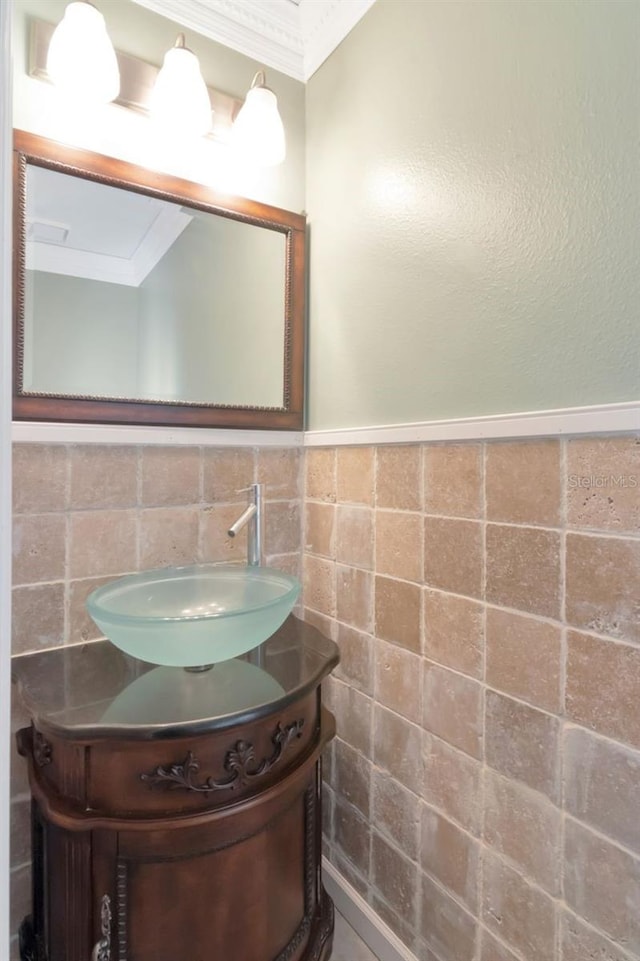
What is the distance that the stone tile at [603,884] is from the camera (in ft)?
2.31

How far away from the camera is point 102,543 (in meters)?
1.16

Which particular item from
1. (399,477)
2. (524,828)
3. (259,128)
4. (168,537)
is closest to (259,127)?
(259,128)

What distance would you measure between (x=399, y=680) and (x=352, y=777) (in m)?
0.35

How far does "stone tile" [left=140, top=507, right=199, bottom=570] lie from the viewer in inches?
47.7

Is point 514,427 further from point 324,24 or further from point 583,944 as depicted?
point 324,24

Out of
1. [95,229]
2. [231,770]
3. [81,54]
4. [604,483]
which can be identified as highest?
[81,54]

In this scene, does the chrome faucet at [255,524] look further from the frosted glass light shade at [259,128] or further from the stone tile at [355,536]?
the frosted glass light shade at [259,128]

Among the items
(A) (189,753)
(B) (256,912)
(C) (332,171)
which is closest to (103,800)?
(A) (189,753)

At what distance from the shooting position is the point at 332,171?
1326mm

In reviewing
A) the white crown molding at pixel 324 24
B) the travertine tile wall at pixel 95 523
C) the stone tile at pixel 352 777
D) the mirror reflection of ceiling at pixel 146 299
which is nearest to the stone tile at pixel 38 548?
the travertine tile wall at pixel 95 523

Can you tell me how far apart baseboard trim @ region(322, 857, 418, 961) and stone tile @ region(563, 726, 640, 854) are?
2.15 ft

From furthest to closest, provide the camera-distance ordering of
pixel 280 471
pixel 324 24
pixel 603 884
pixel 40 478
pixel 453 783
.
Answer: pixel 280 471, pixel 324 24, pixel 40 478, pixel 453 783, pixel 603 884

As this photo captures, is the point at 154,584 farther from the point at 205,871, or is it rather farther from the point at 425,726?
the point at 425,726

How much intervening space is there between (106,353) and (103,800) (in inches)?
36.4
